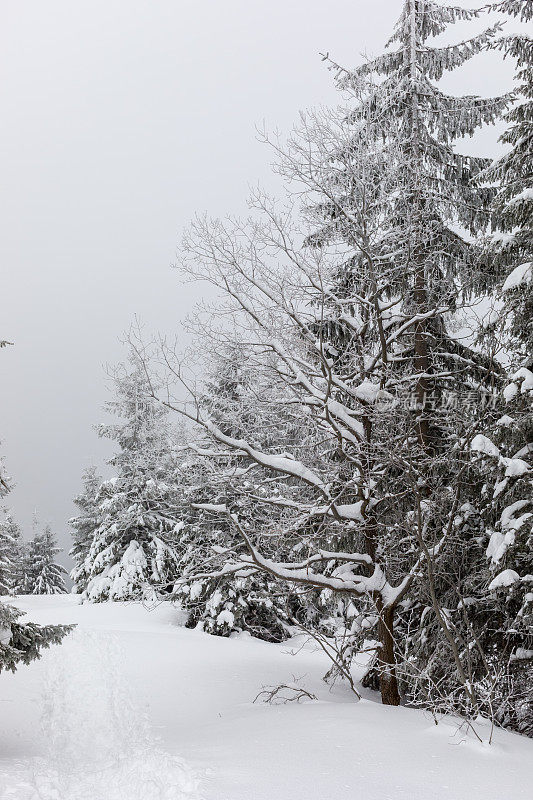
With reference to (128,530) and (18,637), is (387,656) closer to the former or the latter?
(18,637)

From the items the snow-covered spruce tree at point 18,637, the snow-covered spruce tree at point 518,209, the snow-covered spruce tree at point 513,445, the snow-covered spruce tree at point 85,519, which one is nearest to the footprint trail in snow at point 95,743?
the snow-covered spruce tree at point 18,637

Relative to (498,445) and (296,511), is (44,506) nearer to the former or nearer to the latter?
(296,511)

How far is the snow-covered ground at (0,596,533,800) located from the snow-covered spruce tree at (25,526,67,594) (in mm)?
25471

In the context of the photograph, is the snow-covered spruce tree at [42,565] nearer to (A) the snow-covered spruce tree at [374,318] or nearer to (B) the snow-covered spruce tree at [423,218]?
(A) the snow-covered spruce tree at [374,318]

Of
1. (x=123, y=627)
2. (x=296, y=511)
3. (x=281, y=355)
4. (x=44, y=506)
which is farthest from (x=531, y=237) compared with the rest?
(x=44, y=506)

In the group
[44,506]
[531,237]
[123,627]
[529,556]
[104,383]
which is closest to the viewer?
[529,556]

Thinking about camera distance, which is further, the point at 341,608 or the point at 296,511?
the point at 341,608

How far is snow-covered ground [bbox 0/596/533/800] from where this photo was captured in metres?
4.73

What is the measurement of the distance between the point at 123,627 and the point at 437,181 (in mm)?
12654

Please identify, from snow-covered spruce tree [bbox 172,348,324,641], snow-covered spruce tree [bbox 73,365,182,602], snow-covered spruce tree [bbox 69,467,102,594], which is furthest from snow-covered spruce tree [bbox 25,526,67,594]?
snow-covered spruce tree [bbox 172,348,324,641]

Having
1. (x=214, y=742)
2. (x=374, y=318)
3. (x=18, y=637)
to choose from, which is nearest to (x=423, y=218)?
(x=374, y=318)

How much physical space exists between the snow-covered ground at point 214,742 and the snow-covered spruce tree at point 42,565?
2547 centimetres

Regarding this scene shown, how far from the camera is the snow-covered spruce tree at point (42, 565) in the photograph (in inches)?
1399

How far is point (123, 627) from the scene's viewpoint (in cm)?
1573
